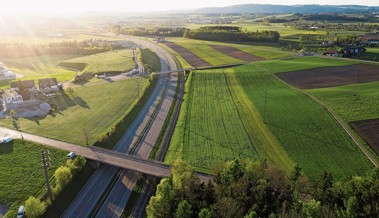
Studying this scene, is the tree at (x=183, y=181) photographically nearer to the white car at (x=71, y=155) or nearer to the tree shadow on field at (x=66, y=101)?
the white car at (x=71, y=155)

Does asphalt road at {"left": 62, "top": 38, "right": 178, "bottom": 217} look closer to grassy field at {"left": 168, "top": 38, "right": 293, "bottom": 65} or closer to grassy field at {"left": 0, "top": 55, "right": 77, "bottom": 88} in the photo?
grassy field at {"left": 0, "top": 55, "right": 77, "bottom": 88}

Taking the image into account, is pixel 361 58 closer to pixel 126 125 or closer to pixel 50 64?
pixel 126 125

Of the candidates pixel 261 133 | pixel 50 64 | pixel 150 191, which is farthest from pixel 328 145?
pixel 50 64

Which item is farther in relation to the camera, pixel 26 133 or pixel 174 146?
pixel 26 133

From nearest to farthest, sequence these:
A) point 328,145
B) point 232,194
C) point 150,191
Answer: point 232,194 → point 150,191 → point 328,145

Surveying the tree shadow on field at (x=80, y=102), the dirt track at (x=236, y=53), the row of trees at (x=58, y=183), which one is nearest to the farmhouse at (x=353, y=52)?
the dirt track at (x=236, y=53)

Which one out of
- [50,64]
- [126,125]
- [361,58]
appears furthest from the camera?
[50,64]

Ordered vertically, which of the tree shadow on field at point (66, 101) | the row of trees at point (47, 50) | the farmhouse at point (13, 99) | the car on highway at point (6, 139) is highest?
the row of trees at point (47, 50)
